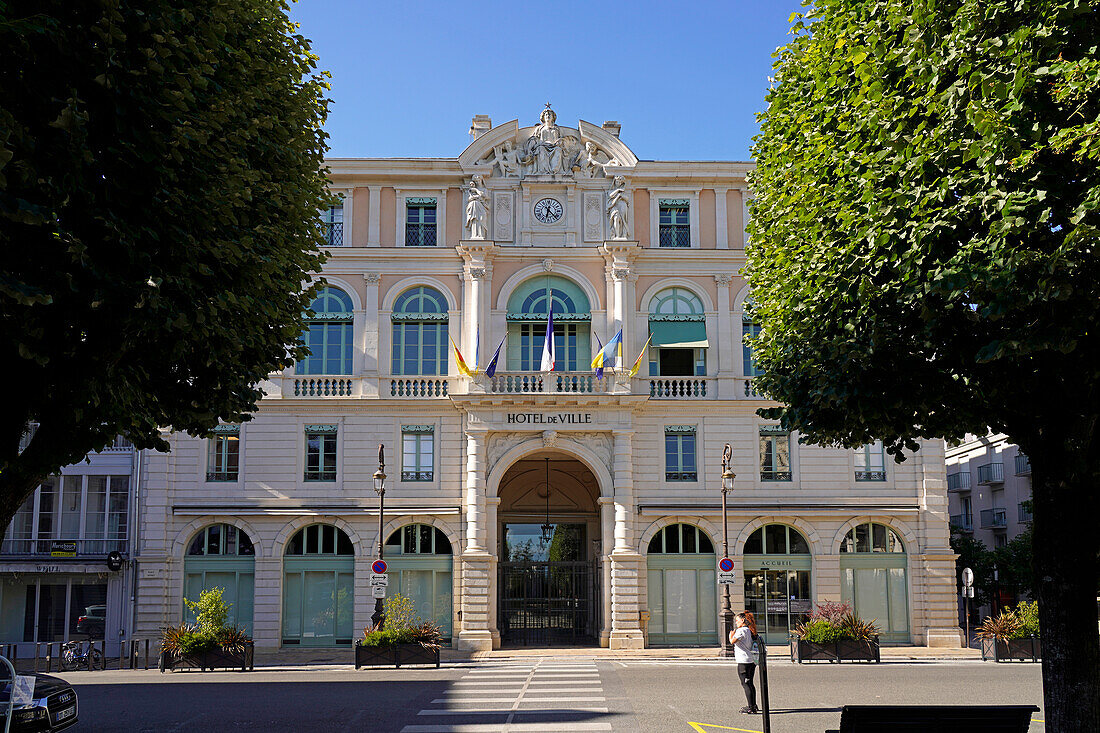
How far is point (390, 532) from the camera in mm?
31500

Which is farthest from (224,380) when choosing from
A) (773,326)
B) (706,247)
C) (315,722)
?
(706,247)

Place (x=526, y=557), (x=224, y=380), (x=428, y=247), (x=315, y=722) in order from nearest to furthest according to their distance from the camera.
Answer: (x=224, y=380), (x=315, y=722), (x=428, y=247), (x=526, y=557)

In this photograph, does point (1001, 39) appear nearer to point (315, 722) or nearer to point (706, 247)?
point (315, 722)

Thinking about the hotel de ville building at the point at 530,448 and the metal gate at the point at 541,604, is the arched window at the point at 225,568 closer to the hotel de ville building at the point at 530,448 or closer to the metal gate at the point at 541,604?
the hotel de ville building at the point at 530,448

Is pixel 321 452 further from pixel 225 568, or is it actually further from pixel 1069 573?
pixel 1069 573

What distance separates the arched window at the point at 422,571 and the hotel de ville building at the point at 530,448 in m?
0.07

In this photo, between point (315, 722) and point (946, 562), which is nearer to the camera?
point (315, 722)

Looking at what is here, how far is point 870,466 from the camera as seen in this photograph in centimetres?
3259

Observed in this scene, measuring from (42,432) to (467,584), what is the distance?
2064 centimetres

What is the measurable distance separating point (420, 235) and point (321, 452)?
7.92 meters

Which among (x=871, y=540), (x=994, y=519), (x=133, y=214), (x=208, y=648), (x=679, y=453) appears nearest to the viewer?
(x=133, y=214)

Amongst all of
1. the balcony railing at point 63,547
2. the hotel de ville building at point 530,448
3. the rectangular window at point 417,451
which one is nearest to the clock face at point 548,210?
the hotel de ville building at point 530,448

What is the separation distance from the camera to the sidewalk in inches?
1110

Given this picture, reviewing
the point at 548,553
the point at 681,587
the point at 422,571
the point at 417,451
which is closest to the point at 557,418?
the point at 417,451
